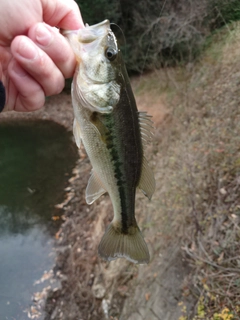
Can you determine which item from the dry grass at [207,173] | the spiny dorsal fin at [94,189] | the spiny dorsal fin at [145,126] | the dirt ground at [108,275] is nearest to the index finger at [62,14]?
the spiny dorsal fin at [145,126]

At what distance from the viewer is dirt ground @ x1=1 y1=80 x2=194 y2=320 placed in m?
4.39

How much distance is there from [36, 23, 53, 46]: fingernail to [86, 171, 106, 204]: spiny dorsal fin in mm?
963

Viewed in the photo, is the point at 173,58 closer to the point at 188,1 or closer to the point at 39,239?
the point at 188,1

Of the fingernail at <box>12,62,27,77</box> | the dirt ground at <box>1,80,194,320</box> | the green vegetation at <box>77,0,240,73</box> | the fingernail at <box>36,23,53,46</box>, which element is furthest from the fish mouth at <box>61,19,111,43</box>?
the green vegetation at <box>77,0,240,73</box>

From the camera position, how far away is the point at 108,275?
5.62 metres

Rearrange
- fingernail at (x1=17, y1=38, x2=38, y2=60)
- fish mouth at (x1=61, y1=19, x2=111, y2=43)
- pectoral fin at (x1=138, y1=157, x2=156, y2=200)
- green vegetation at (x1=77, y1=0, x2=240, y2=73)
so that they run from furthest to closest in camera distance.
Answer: green vegetation at (x1=77, y1=0, x2=240, y2=73) < pectoral fin at (x1=138, y1=157, x2=156, y2=200) < fish mouth at (x1=61, y1=19, x2=111, y2=43) < fingernail at (x1=17, y1=38, x2=38, y2=60)

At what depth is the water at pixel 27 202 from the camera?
6.31 metres

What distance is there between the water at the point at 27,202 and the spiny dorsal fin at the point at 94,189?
501 centimetres

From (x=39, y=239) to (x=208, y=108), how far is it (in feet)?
18.3

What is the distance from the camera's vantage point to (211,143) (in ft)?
20.2

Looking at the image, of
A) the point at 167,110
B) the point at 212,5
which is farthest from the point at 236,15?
the point at 167,110

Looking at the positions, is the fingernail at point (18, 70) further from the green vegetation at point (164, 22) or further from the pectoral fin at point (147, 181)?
the green vegetation at point (164, 22)

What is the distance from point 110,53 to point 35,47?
430 mm

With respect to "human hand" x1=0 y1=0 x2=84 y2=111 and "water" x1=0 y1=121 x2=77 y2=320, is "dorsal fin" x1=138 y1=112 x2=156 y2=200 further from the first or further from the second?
"water" x1=0 y1=121 x2=77 y2=320
